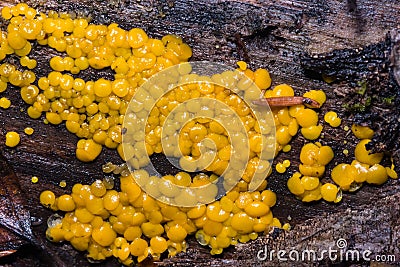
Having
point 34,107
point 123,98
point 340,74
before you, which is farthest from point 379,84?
point 34,107

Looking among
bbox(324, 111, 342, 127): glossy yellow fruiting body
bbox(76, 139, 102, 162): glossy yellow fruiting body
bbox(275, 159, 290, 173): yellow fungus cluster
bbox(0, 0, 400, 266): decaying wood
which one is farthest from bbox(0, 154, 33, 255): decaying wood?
bbox(324, 111, 342, 127): glossy yellow fruiting body

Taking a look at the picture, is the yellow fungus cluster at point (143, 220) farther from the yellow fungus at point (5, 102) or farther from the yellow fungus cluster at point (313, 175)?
the yellow fungus at point (5, 102)

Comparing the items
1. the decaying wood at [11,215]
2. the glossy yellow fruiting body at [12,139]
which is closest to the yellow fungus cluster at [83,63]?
the glossy yellow fruiting body at [12,139]

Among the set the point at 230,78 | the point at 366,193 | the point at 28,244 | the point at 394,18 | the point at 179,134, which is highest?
the point at 394,18

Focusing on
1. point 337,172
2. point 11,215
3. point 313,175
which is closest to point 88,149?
point 11,215

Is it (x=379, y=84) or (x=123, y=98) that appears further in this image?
(x=123, y=98)

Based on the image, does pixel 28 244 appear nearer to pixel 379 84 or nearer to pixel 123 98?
pixel 123 98

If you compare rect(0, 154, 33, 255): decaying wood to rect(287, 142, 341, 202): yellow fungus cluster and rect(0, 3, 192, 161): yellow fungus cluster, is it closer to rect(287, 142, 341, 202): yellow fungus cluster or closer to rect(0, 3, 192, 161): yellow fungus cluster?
rect(0, 3, 192, 161): yellow fungus cluster
